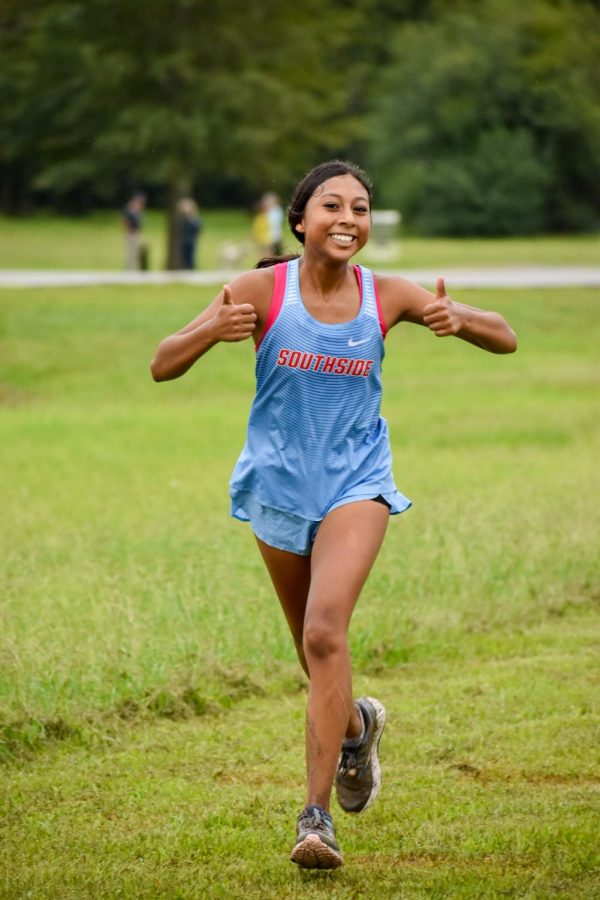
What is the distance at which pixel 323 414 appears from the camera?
5246mm

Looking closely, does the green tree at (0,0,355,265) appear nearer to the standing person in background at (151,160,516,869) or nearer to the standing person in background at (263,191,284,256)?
the standing person in background at (263,191,284,256)

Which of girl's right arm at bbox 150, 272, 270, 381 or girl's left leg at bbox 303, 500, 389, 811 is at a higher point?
girl's right arm at bbox 150, 272, 270, 381

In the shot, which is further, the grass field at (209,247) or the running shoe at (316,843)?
the grass field at (209,247)

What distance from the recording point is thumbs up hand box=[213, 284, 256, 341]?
5047mm

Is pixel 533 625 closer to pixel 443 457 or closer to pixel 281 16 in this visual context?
pixel 443 457

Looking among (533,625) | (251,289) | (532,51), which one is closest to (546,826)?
(251,289)

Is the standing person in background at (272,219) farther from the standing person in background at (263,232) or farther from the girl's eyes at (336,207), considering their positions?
the girl's eyes at (336,207)

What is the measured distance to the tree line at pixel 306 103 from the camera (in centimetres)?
4272

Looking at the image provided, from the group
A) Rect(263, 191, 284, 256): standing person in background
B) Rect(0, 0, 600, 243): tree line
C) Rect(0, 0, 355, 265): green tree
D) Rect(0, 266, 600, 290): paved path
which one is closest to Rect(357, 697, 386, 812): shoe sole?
Rect(0, 266, 600, 290): paved path

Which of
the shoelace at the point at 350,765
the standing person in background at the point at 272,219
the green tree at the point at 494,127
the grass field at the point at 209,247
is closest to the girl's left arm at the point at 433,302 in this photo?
the shoelace at the point at 350,765

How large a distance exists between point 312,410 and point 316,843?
1.43 m

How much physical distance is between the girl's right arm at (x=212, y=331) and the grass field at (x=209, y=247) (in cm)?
3114

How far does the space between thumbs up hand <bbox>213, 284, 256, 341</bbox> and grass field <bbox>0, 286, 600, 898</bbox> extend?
1.74 metres

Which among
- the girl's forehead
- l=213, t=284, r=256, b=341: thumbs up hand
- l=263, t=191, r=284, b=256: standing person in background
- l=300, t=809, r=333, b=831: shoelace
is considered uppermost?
the girl's forehead
